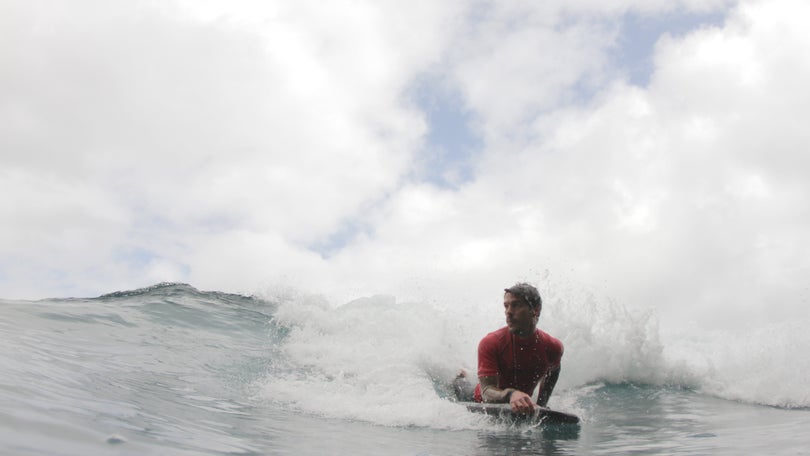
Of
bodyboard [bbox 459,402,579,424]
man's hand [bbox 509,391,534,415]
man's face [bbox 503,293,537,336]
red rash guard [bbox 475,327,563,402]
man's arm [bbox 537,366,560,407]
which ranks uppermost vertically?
man's face [bbox 503,293,537,336]

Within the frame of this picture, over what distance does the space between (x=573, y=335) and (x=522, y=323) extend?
220 inches

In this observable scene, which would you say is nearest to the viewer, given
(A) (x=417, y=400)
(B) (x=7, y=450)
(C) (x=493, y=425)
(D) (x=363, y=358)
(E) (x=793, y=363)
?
(B) (x=7, y=450)

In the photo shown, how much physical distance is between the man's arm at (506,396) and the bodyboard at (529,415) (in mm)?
86

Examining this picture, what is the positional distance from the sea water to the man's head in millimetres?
938

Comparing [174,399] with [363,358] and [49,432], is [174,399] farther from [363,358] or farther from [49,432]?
[363,358]

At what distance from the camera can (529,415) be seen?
5219mm

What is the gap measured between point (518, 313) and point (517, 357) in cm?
60

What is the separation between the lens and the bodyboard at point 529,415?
526 centimetres

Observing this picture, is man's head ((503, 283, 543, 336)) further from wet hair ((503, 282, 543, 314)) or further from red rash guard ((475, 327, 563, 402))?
red rash guard ((475, 327, 563, 402))

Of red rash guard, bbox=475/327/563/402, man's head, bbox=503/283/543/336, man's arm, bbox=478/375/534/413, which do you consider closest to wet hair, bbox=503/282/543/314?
man's head, bbox=503/283/543/336

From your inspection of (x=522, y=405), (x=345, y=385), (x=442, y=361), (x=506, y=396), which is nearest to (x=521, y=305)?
(x=506, y=396)

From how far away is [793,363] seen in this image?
30.1ft

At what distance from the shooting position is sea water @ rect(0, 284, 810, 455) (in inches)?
159

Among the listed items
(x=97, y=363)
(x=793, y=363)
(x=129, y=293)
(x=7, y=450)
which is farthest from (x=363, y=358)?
(x=129, y=293)
